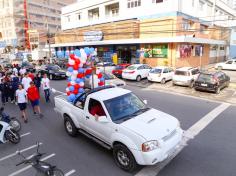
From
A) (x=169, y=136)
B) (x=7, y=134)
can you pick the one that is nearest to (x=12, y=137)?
(x=7, y=134)

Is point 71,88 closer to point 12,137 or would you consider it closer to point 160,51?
point 12,137

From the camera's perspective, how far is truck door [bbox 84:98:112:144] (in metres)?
5.64

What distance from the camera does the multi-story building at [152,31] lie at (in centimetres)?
2347

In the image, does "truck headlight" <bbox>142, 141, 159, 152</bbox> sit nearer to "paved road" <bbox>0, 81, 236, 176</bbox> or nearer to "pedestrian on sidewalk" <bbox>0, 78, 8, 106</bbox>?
"paved road" <bbox>0, 81, 236, 176</bbox>

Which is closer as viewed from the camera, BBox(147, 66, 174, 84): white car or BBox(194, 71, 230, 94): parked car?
BBox(194, 71, 230, 94): parked car

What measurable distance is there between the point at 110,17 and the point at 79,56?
82.0ft

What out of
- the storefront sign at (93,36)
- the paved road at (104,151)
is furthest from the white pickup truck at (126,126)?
the storefront sign at (93,36)

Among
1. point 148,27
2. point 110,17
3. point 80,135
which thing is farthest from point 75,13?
point 80,135

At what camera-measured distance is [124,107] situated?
19.9ft

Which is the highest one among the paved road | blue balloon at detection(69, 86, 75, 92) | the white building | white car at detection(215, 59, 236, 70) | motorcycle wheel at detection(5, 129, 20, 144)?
the white building

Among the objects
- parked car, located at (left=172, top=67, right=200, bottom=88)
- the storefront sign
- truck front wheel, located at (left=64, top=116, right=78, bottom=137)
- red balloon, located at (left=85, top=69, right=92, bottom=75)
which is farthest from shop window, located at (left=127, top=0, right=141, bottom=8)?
truck front wheel, located at (left=64, top=116, right=78, bottom=137)

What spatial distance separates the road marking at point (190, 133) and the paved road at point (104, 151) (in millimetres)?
97

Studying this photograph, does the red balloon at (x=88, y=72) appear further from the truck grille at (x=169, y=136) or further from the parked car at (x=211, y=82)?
the parked car at (x=211, y=82)

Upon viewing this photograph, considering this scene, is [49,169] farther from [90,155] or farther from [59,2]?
[59,2]
